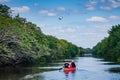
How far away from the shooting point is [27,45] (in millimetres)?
87125

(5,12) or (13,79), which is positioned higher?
(5,12)

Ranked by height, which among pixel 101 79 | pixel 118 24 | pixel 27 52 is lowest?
pixel 101 79

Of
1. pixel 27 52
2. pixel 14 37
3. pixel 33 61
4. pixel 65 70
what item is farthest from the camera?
pixel 33 61

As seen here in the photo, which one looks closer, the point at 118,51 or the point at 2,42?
the point at 2,42

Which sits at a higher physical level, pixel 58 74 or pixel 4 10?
pixel 4 10

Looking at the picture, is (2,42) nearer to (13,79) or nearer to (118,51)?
(13,79)

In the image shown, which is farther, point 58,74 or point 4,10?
point 4,10

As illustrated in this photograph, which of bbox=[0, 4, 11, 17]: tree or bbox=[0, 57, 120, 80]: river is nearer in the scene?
bbox=[0, 57, 120, 80]: river

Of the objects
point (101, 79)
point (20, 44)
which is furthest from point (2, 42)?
point (101, 79)

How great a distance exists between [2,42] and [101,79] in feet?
87.4

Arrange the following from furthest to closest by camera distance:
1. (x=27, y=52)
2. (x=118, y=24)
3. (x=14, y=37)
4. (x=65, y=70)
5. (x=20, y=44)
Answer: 1. (x=118, y=24)
2. (x=27, y=52)
3. (x=20, y=44)
4. (x=14, y=37)
5. (x=65, y=70)

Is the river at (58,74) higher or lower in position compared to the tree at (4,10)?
lower

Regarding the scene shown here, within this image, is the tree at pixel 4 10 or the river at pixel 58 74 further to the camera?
the tree at pixel 4 10

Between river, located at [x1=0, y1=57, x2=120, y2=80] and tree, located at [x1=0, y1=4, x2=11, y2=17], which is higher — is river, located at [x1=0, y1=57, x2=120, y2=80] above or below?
below
